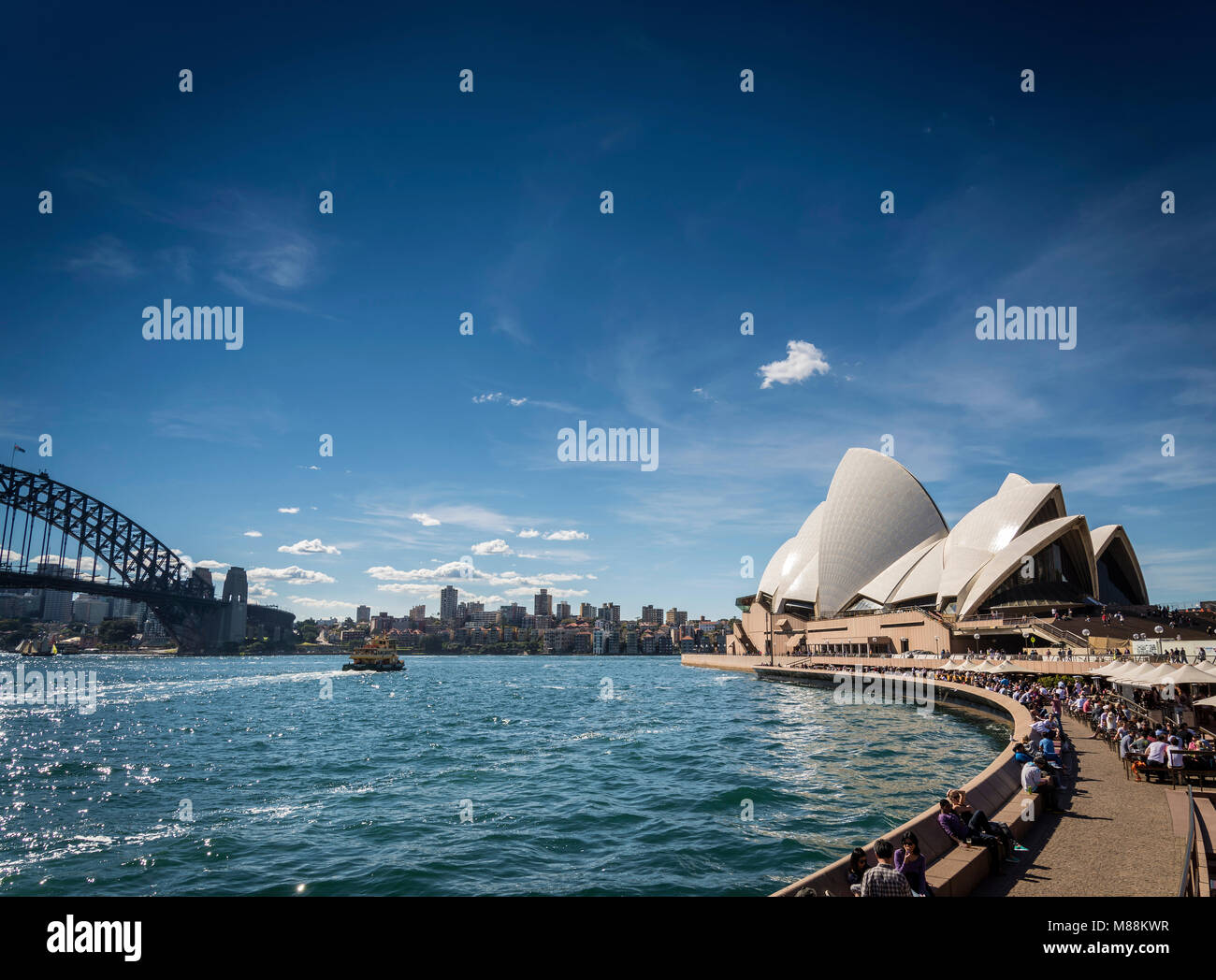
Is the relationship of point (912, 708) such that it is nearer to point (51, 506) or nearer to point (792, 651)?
point (792, 651)

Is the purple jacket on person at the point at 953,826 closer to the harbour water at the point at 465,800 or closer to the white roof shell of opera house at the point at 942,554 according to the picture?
the harbour water at the point at 465,800

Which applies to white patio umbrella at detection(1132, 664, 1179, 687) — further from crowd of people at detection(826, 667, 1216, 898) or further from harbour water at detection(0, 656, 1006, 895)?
harbour water at detection(0, 656, 1006, 895)

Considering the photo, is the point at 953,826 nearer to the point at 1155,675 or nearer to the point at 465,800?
the point at 465,800

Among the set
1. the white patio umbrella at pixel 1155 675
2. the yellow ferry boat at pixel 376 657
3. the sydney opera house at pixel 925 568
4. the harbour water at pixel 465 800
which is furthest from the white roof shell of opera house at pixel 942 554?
the yellow ferry boat at pixel 376 657

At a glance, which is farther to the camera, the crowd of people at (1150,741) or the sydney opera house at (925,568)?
the sydney opera house at (925,568)

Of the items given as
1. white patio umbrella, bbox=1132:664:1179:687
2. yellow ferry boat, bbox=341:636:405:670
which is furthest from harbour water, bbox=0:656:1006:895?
yellow ferry boat, bbox=341:636:405:670
